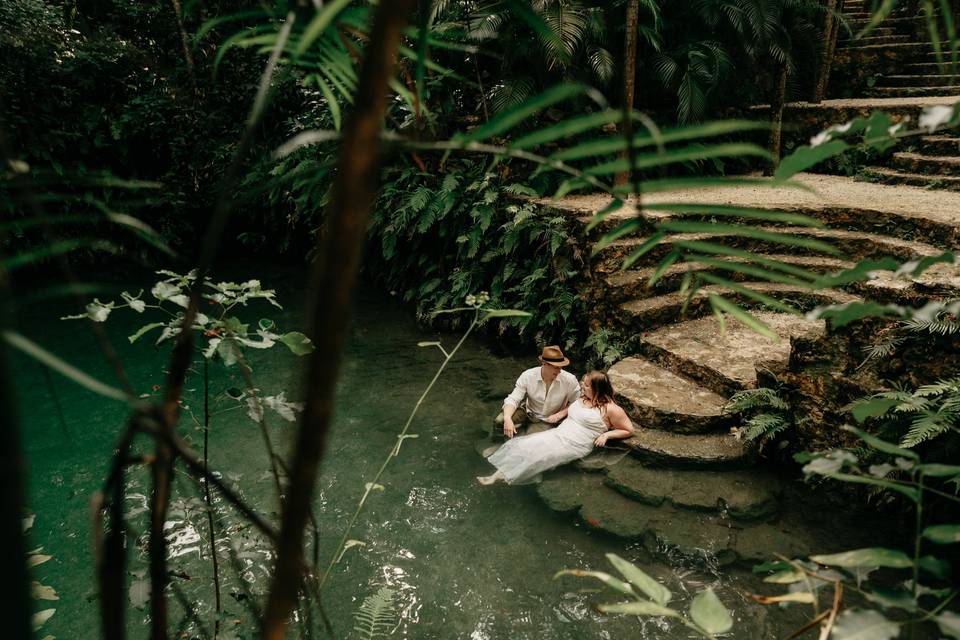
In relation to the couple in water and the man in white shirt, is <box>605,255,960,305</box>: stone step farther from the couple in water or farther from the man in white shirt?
the man in white shirt

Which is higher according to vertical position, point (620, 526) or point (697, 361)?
point (697, 361)

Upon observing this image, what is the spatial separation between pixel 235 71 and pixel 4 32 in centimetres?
388

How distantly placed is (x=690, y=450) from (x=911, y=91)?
850 cm

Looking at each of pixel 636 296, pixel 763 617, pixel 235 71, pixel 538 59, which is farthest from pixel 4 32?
pixel 763 617

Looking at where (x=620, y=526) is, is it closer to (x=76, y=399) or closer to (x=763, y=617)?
(x=763, y=617)

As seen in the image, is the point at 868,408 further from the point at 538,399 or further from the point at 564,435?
the point at 538,399

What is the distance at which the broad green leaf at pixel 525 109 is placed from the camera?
46 cm

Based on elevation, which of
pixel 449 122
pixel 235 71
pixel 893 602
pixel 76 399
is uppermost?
pixel 235 71

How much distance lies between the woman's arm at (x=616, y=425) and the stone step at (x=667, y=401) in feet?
0.78

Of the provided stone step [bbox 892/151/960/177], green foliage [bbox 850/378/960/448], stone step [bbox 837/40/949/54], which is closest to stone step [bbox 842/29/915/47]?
stone step [bbox 837/40/949/54]

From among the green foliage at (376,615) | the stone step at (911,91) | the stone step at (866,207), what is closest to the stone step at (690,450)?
the stone step at (866,207)

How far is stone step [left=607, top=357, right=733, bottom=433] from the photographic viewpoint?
13.9 ft

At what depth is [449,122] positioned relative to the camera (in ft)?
25.9

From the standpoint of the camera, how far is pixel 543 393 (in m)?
4.80
